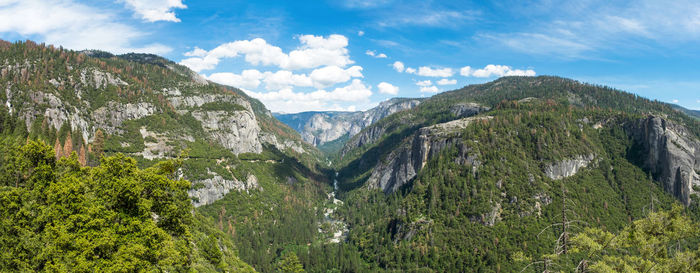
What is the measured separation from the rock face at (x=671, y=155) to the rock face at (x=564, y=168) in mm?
39368

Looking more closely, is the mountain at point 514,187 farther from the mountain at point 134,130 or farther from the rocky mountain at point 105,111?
the rocky mountain at point 105,111

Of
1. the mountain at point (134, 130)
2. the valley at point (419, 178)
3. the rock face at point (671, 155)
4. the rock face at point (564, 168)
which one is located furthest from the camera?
the rock face at point (564, 168)

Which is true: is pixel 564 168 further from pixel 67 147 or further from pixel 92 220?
pixel 67 147

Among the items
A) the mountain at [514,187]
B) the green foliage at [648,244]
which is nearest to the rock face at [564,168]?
the mountain at [514,187]

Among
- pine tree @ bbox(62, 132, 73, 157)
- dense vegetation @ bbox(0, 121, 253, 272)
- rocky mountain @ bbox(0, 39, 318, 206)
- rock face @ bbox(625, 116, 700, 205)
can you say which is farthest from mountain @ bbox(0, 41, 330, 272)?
rock face @ bbox(625, 116, 700, 205)

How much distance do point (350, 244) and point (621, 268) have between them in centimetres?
14131

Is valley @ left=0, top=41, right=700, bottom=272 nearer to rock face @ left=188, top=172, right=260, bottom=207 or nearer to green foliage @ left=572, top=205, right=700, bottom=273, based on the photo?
rock face @ left=188, top=172, right=260, bottom=207

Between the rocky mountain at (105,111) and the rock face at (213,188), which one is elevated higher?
the rocky mountain at (105,111)

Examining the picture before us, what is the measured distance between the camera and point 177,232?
26.8 metres

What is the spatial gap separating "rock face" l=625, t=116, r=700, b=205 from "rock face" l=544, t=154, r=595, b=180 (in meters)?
39.4

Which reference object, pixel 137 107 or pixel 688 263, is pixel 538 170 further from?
pixel 137 107

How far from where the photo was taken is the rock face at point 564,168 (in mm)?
162625

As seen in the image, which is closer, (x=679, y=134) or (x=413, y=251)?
(x=413, y=251)

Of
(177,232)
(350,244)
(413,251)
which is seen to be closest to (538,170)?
(413,251)
